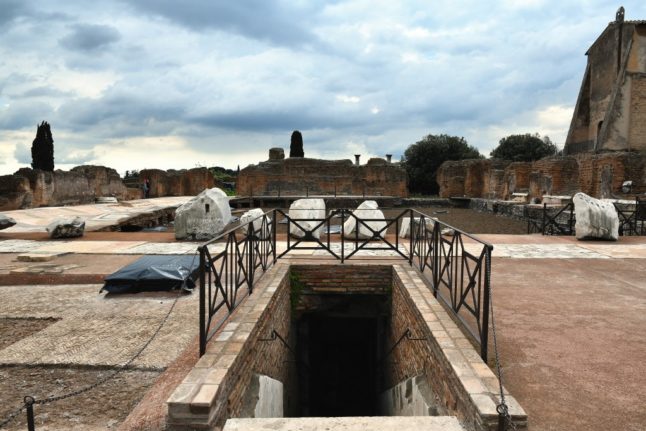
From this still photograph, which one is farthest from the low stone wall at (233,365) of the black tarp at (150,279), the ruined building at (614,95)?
the ruined building at (614,95)

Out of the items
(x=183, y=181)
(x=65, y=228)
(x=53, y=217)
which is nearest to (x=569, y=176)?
(x=65, y=228)

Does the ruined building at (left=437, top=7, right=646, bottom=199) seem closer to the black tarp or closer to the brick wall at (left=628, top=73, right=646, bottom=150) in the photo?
the brick wall at (left=628, top=73, right=646, bottom=150)

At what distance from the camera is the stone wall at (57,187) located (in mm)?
15883

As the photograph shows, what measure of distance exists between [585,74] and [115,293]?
3592cm

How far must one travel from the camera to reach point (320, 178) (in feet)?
124

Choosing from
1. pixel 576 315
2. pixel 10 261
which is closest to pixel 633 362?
pixel 576 315

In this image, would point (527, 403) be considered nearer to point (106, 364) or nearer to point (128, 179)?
point (106, 364)

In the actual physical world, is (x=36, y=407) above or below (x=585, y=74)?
below

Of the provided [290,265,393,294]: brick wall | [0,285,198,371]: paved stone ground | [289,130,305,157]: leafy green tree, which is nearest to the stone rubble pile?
[0,285,198,371]: paved stone ground

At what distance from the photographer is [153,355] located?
12.0ft

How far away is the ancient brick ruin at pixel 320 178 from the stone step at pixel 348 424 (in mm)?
33575

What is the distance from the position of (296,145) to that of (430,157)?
13256 mm

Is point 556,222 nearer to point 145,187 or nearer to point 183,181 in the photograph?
point 145,187

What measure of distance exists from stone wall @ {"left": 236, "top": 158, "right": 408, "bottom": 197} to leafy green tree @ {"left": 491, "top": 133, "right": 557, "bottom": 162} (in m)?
12.5
